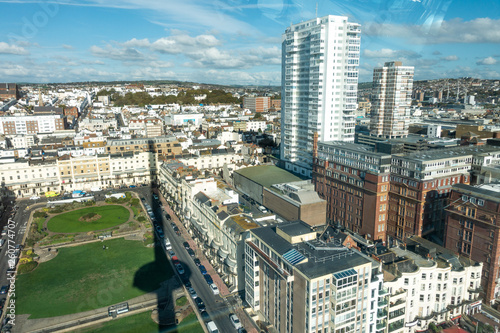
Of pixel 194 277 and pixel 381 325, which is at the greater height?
pixel 381 325

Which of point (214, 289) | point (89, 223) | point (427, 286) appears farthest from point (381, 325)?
point (89, 223)

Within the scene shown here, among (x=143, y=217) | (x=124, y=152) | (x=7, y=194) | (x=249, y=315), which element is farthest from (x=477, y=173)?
(x=7, y=194)

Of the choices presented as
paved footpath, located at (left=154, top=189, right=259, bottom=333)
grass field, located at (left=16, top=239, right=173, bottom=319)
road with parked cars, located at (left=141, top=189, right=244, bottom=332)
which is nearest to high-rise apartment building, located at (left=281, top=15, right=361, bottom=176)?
paved footpath, located at (left=154, top=189, right=259, bottom=333)

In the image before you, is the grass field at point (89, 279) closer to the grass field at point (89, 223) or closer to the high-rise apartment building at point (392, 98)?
the grass field at point (89, 223)

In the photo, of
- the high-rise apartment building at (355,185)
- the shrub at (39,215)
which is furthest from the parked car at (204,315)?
the shrub at (39,215)

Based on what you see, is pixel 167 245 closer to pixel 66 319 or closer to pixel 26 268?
pixel 66 319

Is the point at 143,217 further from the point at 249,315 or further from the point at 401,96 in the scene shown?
the point at 401,96

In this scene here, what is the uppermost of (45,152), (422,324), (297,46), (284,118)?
(297,46)
